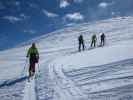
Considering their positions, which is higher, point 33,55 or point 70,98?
point 33,55

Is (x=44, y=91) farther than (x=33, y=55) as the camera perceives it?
No

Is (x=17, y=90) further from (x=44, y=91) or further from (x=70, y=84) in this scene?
(x=70, y=84)

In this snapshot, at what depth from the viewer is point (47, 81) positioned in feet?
47.8

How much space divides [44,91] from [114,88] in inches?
113

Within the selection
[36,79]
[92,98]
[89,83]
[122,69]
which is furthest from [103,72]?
[92,98]

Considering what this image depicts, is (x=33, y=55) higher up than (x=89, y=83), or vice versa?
(x=33, y=55)

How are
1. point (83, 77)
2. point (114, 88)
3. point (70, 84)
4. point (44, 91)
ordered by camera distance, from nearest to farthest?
point (114, 88) < point (44, 91) < point (70, 84) < point (83, 77)

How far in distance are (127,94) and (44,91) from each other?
3607 mm

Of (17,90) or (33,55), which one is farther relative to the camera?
(33,55)

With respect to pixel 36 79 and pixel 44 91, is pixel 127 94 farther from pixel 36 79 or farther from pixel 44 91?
pixel 36 79

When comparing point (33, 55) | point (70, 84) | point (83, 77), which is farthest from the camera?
point (33, 55)

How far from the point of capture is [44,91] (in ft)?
40.5

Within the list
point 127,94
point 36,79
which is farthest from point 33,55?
point 127,94

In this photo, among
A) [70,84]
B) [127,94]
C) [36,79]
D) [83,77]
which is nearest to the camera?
[127,94]
